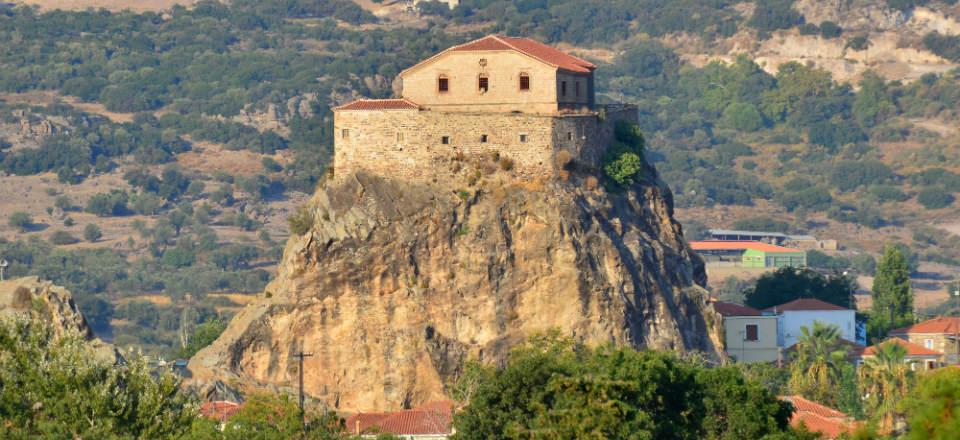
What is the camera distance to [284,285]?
84.2 m

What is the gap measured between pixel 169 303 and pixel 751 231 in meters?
39.4

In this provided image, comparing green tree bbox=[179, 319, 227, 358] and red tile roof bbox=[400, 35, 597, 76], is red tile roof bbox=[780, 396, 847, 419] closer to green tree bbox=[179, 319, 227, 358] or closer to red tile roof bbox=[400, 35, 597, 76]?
red tile roof bbox=[400, 35, 597, 76]

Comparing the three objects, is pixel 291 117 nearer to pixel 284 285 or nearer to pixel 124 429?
pixel 284 285

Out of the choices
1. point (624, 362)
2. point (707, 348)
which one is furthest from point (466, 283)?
point (624, 362)

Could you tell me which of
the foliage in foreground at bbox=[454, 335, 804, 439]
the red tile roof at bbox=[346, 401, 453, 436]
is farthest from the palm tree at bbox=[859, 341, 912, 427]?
the foliage in foreground at bbox=[454, 335, 804, 439]

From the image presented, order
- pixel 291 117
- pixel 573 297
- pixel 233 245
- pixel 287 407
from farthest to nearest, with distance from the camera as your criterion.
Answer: pixel 291 117 → pixel 233 245 → pixel 573 297 → pixel 287 407

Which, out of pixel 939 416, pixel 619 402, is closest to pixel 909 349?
pixel 619 402

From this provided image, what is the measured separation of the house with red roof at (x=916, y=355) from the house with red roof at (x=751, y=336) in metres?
3.24

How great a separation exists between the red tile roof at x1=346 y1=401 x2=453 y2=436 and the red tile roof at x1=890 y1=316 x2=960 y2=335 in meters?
30.4

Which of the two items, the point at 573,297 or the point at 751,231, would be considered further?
the point at 751,231

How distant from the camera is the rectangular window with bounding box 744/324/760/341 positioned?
9481 cm

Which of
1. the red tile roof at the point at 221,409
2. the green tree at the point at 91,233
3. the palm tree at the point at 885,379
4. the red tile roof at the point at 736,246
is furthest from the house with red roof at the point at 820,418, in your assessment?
the green tree at the point at 91,233

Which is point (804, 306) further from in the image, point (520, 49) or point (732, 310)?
point (520, 49)

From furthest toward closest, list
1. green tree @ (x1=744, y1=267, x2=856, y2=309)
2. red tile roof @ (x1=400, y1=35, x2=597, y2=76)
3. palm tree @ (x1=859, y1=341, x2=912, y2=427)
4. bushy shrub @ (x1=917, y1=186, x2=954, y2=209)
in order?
bushy shrub @ (x1=917, y1=186, x2=954, y2=209)
green tree @ (x1=744, y1=267, x2=856, y2=309)
red tile roof @ (x1=400, y1=35, x2=597, y2=76)
palm tree @ (x1=859, y1=341, x2=912, y2=427)
